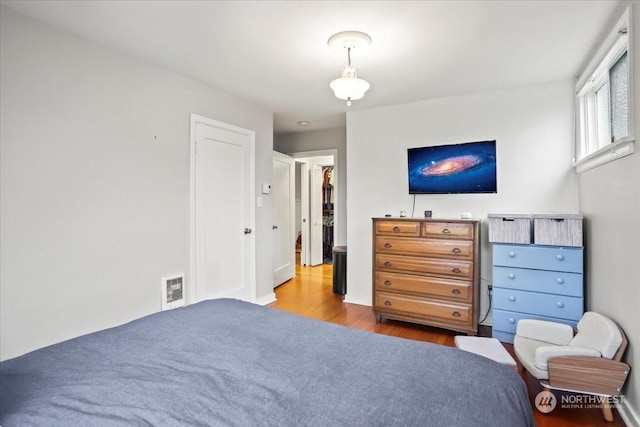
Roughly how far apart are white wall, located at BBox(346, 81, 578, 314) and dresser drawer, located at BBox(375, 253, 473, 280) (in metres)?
0.50

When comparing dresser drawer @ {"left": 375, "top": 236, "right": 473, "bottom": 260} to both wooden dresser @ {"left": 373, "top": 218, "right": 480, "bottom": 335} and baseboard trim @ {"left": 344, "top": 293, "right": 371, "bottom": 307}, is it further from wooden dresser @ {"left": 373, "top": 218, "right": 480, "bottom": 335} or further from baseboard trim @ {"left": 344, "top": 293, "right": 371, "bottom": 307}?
baseboard trim @ {"left": 344, "top": 293, "right": 371, "bottom": 307}

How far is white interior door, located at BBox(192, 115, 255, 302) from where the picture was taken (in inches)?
128

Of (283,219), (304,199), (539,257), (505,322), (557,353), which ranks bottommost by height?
(505,322)

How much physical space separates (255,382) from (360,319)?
8.93ft

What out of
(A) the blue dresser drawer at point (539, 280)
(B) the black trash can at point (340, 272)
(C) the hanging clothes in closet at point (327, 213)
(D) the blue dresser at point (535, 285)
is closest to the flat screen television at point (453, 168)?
(D) the blue dresser at point (535, 285)

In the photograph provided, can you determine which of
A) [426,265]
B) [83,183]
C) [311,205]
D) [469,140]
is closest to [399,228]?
[426,265]

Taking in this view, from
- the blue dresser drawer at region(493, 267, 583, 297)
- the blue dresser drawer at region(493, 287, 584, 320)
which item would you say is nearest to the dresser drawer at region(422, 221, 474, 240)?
the blue dresser drawer at region(493, 267, 583, 297)

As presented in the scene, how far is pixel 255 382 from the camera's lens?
43.0 inches

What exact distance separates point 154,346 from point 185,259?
188 cm

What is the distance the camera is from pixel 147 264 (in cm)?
277

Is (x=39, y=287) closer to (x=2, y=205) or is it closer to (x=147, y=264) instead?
(x=2, y=205)

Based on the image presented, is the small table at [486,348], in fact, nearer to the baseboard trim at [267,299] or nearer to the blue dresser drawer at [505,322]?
the blue dresser drawer at [505,322]

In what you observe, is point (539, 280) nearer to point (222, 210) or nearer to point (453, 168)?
point (453, 168)

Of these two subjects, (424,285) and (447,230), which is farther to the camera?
(424,285)
